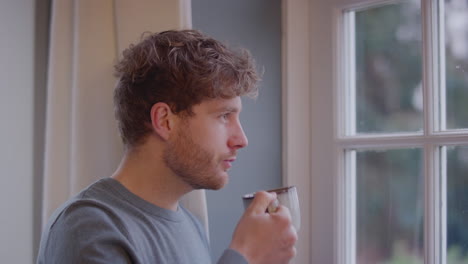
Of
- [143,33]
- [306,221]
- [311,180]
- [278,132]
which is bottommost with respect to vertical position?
[306,221]

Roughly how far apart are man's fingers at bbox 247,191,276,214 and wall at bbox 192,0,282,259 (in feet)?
1.18

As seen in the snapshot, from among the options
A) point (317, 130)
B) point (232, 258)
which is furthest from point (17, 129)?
point (317, 130)

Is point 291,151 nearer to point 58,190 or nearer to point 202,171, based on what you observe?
point 202,171

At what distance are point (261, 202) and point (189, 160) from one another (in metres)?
0.17

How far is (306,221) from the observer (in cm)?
137

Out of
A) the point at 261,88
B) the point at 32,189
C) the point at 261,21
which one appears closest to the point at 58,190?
the point at 32,189

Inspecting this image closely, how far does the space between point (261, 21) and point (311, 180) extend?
0.46 meters

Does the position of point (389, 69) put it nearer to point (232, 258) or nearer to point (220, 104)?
point (220, 104)

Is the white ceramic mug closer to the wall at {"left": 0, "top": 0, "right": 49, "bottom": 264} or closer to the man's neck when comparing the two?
the man's neck

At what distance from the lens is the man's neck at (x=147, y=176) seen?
1024 mm

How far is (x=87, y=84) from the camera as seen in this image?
3.88ft

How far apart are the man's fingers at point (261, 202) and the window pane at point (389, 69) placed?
44 cm

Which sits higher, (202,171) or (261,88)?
(261,88)

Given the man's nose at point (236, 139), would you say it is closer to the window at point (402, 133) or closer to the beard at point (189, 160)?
the beard at point (189, 160)
